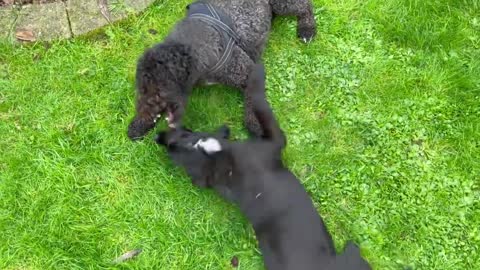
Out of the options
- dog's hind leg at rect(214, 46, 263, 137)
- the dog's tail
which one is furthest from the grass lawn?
the dog's tail

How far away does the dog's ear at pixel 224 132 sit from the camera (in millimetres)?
3441

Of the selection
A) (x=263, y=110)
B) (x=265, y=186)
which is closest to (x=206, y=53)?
(x=263, y=110)

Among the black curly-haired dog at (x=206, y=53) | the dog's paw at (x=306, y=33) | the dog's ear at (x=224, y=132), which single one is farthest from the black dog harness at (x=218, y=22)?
the dog's paw at (x=306, y=33)

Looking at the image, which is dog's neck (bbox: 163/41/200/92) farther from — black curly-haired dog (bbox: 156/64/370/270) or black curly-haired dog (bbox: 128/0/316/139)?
black curly-haired dog (bbox: 156/64/370/270)

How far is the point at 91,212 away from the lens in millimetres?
3527

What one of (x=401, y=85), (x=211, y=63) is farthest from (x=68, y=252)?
(x=401, y=85)

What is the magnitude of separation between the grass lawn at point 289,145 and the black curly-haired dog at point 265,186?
0.36 m

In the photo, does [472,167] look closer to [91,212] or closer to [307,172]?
[307,172]

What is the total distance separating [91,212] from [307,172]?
1451mm

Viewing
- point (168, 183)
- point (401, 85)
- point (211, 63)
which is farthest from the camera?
point (401, 85)

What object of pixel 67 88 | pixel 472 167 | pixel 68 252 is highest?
pixel 67 88

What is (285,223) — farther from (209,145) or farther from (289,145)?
(289,145)

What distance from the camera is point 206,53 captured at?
3.32 metres

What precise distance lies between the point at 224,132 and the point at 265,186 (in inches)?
21.7
